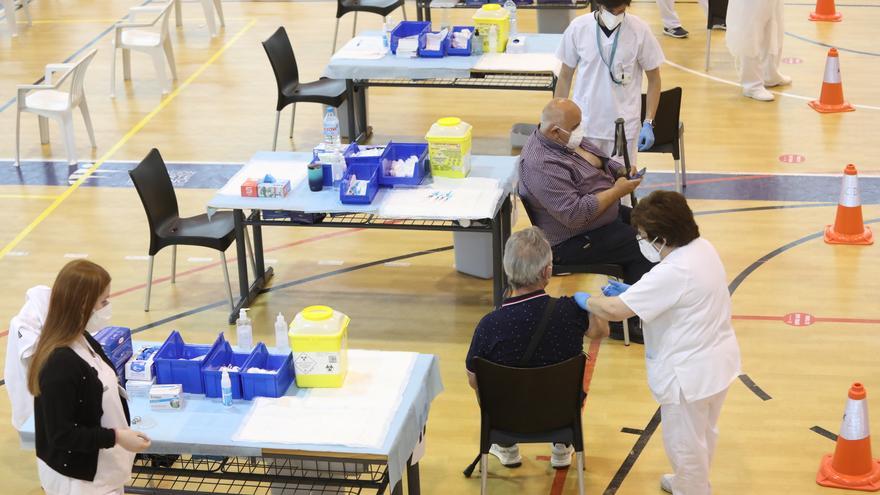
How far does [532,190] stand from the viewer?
6.48 metres

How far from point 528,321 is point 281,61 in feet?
17.0

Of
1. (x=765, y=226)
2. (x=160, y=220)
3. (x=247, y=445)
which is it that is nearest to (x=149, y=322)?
→ (x=160, y=220)

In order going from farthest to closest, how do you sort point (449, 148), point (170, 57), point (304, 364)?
point (170, 57) → point (449, 148) → point (304, 364)

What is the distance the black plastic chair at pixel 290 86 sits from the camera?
372 inches

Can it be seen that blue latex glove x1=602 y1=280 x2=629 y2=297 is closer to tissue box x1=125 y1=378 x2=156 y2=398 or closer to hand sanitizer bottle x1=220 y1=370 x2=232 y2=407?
hand sanitizer bottle x1=220 y1=370 x2=232 y2=407

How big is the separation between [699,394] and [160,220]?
147 inches

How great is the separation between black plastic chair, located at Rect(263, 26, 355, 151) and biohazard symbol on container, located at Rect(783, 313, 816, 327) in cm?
400

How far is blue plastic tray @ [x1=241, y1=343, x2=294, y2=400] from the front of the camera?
505cm

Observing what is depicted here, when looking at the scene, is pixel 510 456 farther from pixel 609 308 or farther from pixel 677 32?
pixel 677 32

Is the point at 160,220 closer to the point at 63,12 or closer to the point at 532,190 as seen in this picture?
the point at 532,190

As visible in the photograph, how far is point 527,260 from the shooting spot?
499cm

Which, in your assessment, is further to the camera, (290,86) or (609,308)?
(290,86)

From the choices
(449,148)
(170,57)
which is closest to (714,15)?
(170,57)

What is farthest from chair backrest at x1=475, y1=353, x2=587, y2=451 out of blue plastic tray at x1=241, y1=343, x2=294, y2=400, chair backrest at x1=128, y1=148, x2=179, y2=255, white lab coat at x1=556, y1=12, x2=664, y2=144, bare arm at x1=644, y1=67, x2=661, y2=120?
chair backrest at x1=128, y1=148, x2=179, y2=255
